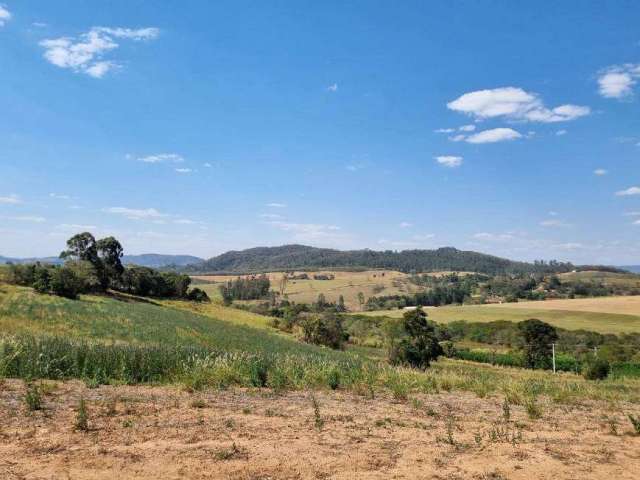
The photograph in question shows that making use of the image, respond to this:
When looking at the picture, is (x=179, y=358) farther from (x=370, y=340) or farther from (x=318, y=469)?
(x=370, y=340)

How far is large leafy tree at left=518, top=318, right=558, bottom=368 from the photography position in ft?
185

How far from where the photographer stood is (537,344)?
57.3m

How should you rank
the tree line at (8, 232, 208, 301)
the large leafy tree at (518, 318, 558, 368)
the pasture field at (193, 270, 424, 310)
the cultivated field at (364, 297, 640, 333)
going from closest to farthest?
the large leafy tree at (518, 318, 558, 368), the tree line at (8, 232, 208, 301), the cultivated field at (364, 297, 640, 333), the pasture field at (193, 270, 424, 310)

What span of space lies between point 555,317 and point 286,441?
3430 inches

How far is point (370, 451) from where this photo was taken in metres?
7.15

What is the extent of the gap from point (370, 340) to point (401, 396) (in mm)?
68196

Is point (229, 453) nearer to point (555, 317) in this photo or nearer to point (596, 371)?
point (596, 371)

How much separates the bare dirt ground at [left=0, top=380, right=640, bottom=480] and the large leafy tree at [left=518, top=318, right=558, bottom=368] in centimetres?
5020

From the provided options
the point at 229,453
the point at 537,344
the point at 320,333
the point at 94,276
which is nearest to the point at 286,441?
the point at 229,453

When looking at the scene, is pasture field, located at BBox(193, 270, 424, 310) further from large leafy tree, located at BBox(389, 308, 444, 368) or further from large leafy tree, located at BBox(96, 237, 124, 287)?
large leafy tree, located at BBox(389, 308, 444, 368)

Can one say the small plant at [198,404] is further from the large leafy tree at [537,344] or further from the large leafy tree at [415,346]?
the large leafy tree at [537,344]

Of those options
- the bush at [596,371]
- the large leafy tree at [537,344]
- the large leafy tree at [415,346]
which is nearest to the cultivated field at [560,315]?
the large leafy tree at [537,344]

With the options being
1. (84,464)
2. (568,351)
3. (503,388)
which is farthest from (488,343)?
(84,464)

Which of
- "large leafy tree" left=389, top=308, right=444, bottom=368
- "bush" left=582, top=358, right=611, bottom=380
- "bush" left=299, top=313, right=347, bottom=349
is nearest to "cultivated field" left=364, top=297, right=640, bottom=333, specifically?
"bush" left=582, top=358, right=611, bottom=380
